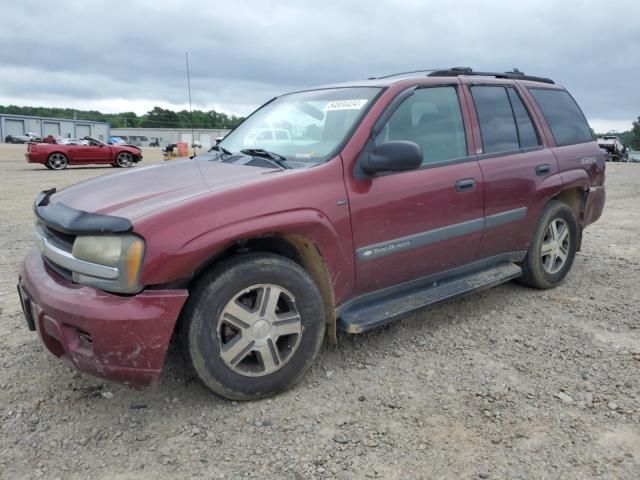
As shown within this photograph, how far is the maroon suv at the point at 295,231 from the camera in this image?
7.54 feet

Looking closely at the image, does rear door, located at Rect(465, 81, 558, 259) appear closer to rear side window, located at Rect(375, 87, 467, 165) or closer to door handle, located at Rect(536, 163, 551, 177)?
door handle, located at Rect(536, 163, 551, 177)

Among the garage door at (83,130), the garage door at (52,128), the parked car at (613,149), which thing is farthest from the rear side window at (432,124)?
the garage door at (52,128)

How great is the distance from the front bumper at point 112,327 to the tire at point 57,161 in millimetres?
18219

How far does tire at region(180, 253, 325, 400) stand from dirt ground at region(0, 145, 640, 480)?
0.54ft

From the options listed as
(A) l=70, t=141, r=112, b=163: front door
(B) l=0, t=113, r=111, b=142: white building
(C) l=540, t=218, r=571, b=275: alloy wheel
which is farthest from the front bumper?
(B) l=0, t=113, r=111, b=142: white building

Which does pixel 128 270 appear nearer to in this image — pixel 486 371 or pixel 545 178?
pixel 486 371

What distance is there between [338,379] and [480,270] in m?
1.54

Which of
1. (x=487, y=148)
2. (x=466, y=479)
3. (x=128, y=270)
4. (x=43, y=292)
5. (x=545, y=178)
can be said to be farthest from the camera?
(x=545, y=178)

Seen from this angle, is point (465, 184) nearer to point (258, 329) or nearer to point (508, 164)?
point (508, 164)

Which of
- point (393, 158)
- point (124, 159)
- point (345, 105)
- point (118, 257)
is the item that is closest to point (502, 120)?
point (345, 105)

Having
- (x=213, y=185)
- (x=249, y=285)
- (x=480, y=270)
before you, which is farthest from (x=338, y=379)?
(x=480, y=270)

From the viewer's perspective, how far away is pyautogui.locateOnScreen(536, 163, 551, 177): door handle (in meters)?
3.99

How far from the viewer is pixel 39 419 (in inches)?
99.1

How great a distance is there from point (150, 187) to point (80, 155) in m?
18.5
